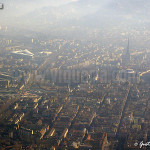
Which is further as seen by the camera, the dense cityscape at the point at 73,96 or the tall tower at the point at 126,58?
the tall tower at the point at 126,58

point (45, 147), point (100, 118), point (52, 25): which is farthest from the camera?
point (52, 25)

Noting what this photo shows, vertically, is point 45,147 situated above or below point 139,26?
below

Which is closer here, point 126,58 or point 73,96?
point 73,96

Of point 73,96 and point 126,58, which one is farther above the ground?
point 126,58

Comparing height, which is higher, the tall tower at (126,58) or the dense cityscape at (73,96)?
the tall tower at (126,58)

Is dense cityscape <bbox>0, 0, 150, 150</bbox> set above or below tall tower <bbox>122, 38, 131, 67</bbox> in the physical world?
below

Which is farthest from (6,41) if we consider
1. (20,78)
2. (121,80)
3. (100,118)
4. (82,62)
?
(100,118)

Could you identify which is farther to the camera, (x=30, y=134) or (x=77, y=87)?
(x=77, y=87)

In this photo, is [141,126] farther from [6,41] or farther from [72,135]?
[6,41]

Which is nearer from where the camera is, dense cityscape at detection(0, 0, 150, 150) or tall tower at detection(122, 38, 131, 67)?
dense cityscape at detection(0, 0, 150, 150)

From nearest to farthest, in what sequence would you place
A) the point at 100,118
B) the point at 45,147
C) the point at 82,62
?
the point at 45,147 < the point at 100,118 < the point at 82,62
